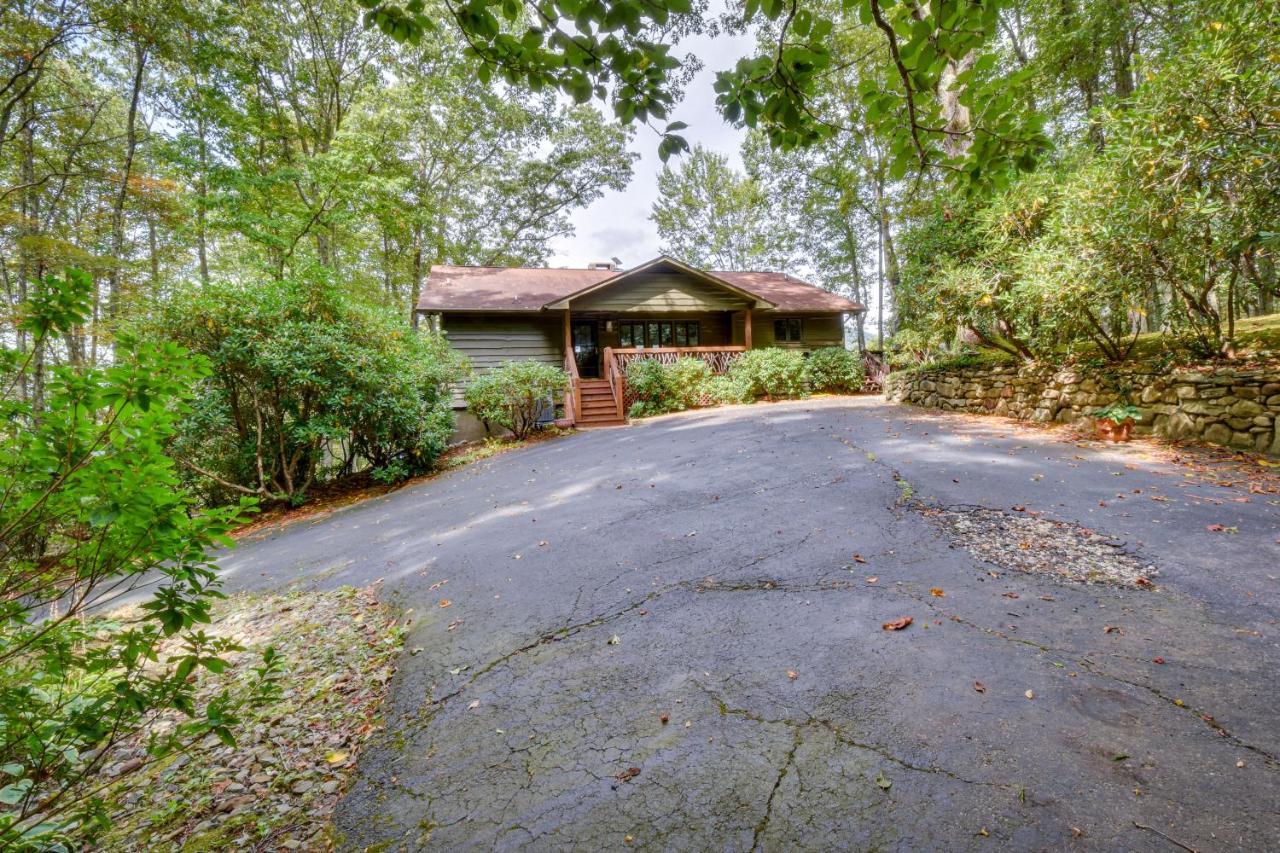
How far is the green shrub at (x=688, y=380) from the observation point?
13641mm

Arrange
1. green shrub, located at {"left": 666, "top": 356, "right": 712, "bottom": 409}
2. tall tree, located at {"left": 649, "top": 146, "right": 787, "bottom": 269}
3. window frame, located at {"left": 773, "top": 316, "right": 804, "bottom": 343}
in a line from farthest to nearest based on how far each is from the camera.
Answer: tall tree, located at {"left": 649, "top": 146, "right": 787, "bottom": 269} → window frame, located at {"left": 773, "top": 316, "right": 804, "bottom": 343} → green shrub, located at {"left": 666, "top": 356, "right": 712, "bottom": 409}

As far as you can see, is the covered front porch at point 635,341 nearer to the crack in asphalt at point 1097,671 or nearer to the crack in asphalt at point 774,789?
the crack in asphalt at point 1097,671

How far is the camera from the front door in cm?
1709

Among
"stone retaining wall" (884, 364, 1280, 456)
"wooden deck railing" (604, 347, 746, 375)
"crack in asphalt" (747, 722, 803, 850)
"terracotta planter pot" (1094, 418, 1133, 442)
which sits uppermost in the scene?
"wooden deck railing" (604, 347, 746, 375)

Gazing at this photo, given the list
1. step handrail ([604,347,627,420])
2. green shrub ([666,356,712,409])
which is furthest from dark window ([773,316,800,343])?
step handrail ([604,347,627,420])

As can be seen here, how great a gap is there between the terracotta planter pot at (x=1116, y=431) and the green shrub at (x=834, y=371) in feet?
28.5

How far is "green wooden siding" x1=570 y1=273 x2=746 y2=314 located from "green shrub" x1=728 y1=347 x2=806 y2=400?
300 centimetres

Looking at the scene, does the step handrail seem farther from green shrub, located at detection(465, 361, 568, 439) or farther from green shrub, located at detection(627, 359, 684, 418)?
green shrub, located at detection(465, 361, 568, 439)

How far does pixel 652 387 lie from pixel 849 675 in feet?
37.7

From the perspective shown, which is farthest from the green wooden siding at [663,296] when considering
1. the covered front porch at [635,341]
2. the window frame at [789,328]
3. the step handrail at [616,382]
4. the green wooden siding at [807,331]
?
the step handrail at [616,382]

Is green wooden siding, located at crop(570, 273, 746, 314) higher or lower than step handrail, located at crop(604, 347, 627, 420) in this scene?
higher

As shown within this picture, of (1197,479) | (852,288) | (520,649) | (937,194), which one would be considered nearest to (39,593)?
(520,649)

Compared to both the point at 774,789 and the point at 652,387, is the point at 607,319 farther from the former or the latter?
the point at 774,789

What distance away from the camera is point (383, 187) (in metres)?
13.5
